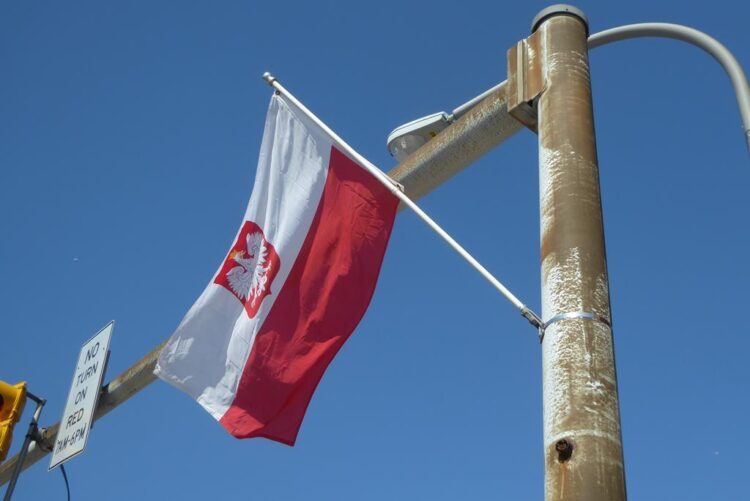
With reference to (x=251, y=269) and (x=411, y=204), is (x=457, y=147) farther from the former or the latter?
(x=251, y=269)

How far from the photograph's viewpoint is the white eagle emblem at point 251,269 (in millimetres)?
6027

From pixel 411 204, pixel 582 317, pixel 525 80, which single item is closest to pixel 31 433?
pixel 411 204

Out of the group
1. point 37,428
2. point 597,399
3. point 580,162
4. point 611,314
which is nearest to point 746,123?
point 580,162

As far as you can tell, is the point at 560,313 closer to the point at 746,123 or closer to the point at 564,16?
the point at 746,123

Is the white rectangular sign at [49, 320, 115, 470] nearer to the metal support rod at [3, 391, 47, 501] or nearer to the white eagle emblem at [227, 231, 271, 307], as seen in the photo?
the metal support rod at [3, 391, 47, 501]

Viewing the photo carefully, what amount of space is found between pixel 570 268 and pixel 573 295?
0.41ft

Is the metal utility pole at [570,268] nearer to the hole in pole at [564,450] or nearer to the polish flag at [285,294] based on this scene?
the hole in pole at [564,450]

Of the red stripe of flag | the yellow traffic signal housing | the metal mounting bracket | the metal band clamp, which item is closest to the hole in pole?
the metal band clamp

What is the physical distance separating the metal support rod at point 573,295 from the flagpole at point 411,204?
0.62 ft

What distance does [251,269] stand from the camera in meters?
6.11

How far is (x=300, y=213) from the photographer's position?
6113mm

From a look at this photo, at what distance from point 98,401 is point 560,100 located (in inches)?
188

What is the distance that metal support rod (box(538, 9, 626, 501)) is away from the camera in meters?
3.40

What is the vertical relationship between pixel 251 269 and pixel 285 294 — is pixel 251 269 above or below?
above
